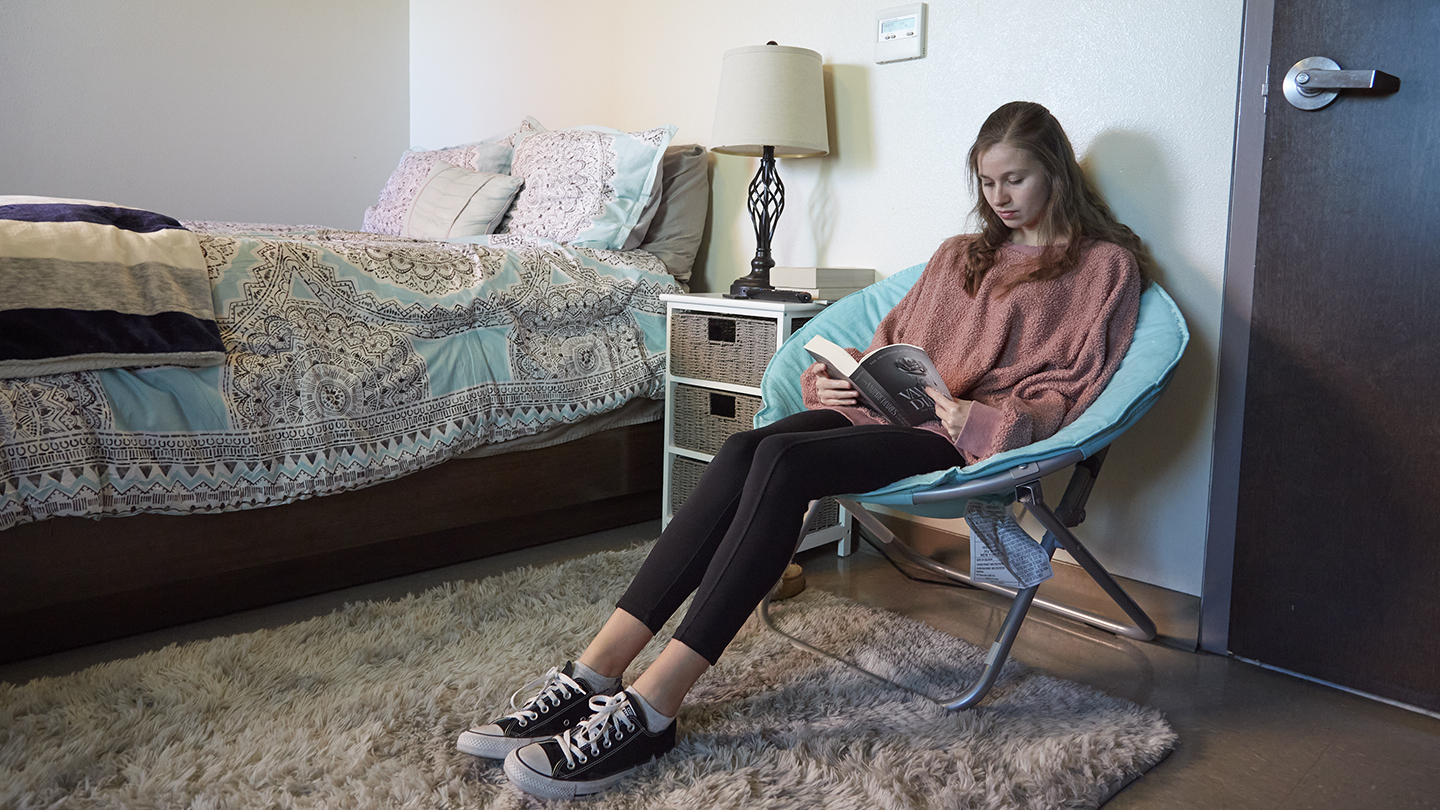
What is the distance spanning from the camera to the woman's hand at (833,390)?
1646 mm

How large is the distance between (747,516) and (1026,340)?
647 millimetres

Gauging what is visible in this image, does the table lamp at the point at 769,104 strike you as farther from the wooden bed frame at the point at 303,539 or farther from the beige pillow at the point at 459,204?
the beige pillow at the point at 459,204

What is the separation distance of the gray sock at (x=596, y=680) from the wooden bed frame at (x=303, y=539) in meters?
0.77

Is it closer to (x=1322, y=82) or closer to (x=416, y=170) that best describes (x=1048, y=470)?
(x=1322, y=82)

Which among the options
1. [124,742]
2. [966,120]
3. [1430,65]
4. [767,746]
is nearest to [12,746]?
[124,742]

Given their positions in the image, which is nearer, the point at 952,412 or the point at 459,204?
the point at 952,412

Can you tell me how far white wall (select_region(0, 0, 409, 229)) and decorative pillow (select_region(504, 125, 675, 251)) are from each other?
1.79 metres

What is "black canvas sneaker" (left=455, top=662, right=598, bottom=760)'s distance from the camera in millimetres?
1231

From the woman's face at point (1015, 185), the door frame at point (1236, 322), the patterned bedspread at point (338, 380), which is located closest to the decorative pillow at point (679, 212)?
the patterned bedspread at point (338, 380)

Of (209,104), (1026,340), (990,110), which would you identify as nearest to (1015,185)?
(1026,340)

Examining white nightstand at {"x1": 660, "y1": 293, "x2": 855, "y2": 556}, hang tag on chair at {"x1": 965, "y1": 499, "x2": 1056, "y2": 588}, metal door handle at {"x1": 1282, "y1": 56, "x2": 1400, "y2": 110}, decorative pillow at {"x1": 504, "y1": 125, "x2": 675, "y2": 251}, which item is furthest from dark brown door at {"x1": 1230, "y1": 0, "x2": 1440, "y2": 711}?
decorative pillow at {"x1": 504, "y1": 125, "x2": 675, "y2": 251}

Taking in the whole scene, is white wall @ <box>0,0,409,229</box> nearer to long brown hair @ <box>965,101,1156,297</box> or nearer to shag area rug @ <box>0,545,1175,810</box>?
shag area rug @ <box>0,545,1175,810</box>

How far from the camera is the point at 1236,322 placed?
5.36 feet

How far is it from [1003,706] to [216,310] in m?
1.52
